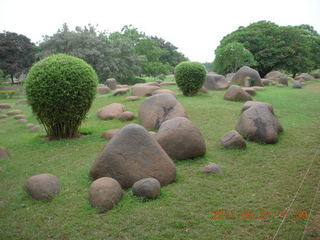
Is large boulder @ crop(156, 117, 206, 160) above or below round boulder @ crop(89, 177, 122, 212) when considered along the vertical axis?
above

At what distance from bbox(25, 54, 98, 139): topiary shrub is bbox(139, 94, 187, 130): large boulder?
1.93 metres

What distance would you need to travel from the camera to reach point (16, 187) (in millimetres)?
5293

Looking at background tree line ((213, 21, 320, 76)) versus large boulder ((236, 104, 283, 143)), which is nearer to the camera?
large boulder ((236, 104, 283, 143))

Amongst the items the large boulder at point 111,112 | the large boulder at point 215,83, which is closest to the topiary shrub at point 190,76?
the large boulder at point 215,83

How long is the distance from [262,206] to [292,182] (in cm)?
119

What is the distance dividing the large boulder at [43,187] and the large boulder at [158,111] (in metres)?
4.45

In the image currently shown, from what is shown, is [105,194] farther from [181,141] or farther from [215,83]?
[215,83]

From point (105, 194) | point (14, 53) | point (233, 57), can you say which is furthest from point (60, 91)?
point (14, 53)

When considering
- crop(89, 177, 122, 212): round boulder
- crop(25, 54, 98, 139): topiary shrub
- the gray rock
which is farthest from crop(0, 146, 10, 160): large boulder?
the gray rock

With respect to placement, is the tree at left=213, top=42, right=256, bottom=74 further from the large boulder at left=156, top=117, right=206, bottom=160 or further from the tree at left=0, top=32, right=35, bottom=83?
the tree at left=0, top=32, right=35, bottom=83

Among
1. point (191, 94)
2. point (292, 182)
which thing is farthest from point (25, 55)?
point (292, 182)

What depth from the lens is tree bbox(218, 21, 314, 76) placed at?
2758cm

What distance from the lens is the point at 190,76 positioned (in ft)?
48.0
